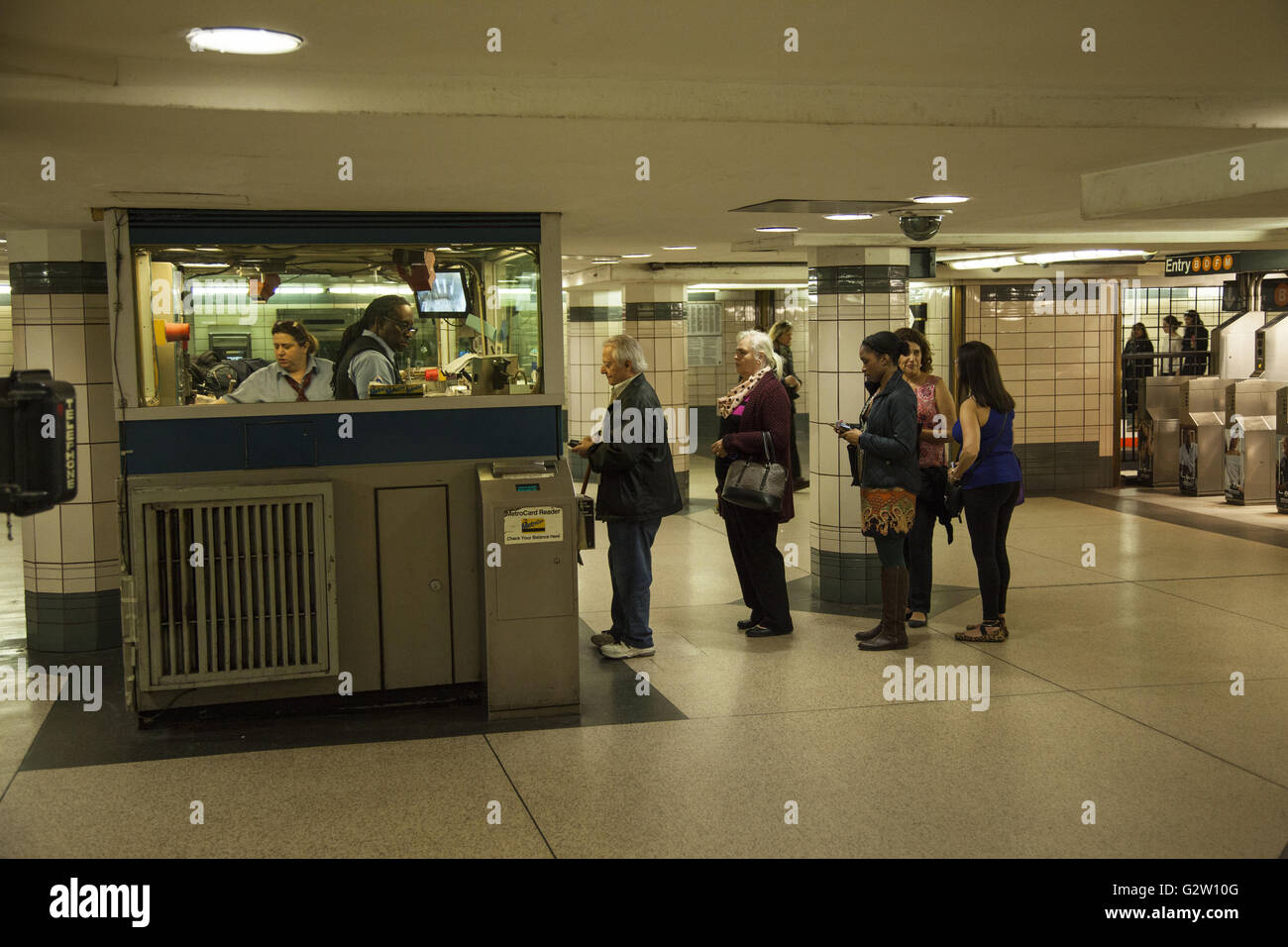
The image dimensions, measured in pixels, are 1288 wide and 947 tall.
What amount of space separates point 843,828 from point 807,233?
12.7 ft

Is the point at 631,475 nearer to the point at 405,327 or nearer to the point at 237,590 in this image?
the point at 405,327

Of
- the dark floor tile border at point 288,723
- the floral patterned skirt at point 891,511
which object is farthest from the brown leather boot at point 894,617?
the dark floor tile border at point 288,723

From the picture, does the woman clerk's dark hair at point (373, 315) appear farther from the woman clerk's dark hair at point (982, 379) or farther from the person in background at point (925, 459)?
the woman clerk's dark hair at point (982, 379)

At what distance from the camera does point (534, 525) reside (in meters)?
5.08

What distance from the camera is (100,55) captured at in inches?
110

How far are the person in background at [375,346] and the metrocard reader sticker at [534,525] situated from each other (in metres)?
0.90

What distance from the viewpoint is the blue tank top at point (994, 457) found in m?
5.96

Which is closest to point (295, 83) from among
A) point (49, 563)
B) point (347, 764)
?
point (347, 764)

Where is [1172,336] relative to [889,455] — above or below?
above

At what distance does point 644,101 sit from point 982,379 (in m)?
3.30

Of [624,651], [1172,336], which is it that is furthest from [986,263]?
[624,651]

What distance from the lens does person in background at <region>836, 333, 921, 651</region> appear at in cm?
580

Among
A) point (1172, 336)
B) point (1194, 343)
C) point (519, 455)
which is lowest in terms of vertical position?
point (519, 455)
